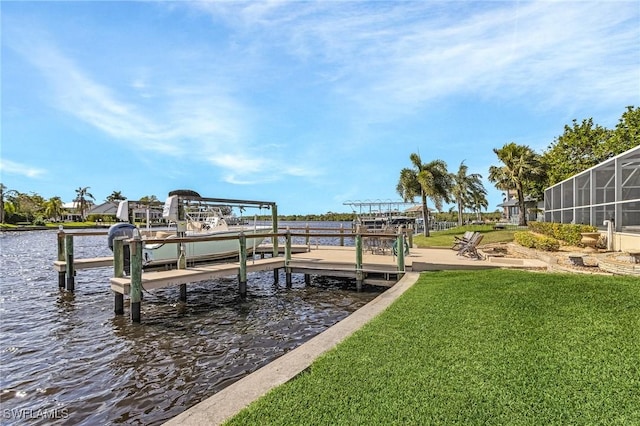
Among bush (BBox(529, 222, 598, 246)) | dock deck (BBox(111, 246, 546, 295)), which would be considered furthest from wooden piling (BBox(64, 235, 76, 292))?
bush (BBox(529, 222, 598, 246))

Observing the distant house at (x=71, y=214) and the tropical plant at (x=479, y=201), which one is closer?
the tropical plant at (x=479, y=201)

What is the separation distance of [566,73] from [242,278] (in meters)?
12.5

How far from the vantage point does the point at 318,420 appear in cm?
298

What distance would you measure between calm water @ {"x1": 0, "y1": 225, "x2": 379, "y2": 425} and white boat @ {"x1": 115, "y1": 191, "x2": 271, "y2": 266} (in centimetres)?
115

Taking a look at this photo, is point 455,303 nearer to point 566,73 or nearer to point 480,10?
point 480,10

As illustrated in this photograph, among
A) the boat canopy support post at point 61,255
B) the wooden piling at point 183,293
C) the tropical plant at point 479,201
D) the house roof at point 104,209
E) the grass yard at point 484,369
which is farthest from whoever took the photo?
the house roof at point 104,209

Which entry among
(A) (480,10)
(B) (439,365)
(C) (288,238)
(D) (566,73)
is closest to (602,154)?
(D) (566,73)

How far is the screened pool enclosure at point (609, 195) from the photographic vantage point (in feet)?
37.9

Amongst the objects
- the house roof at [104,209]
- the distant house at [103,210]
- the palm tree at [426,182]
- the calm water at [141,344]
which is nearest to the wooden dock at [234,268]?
the calm water at [141,344]

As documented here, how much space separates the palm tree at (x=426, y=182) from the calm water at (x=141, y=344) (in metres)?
16.8

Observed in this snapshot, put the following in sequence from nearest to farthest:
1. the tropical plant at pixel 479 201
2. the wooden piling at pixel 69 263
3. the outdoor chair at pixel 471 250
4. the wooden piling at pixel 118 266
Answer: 1. the wooden piling at pixel 118 266
2. the wooden piling at pixel 69 263
3. the outdoor chair at pixel 471 250
4. the tropical plant at pixel 479 201

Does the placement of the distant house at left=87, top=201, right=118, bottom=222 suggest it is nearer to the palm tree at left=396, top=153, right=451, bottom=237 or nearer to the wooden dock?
the palm tree at left=396, top=153, right=451, bottom=237

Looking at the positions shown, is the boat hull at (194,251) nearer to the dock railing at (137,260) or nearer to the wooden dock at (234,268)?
the wooden dock at (234,268)

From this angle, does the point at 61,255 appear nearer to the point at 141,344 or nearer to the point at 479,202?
the point at 141,344
